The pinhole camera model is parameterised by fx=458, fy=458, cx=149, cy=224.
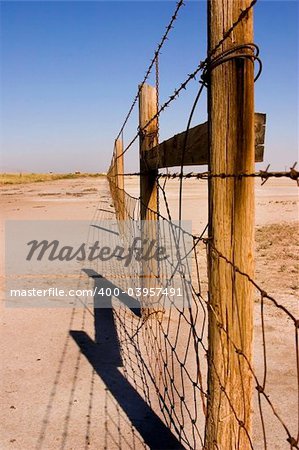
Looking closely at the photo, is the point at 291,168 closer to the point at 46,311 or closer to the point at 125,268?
the point at 46,311

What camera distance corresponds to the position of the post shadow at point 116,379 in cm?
288

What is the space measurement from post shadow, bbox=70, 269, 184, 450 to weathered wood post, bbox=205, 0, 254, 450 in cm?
123

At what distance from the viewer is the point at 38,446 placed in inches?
110

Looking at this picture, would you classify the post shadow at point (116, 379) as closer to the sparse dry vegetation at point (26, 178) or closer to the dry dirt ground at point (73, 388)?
the dry dirt ground at point (73, 388)

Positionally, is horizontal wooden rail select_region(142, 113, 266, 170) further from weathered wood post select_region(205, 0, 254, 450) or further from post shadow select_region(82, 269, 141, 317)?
post shadow select_region(82, 269, 141, 317)

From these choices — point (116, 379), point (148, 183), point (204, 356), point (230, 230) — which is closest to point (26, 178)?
point (148, 183)

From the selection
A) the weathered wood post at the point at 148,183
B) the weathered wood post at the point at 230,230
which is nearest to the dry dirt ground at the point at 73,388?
the weathered wood post at the point at 148,183

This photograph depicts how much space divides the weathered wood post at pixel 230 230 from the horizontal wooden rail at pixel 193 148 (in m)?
0.09

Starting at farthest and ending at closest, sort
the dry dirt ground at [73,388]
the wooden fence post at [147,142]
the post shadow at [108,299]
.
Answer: the post shadow at [108,299] → the wooden fence post at [147,142] → the dry dirt ground at [73,388]

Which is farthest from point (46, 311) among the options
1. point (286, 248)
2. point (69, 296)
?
point (286, 248)

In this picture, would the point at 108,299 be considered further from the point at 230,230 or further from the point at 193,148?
the point at 230,230

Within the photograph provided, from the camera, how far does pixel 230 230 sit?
1.58 m

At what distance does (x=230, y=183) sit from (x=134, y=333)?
3.27m

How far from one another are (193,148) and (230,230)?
63 centimetres
